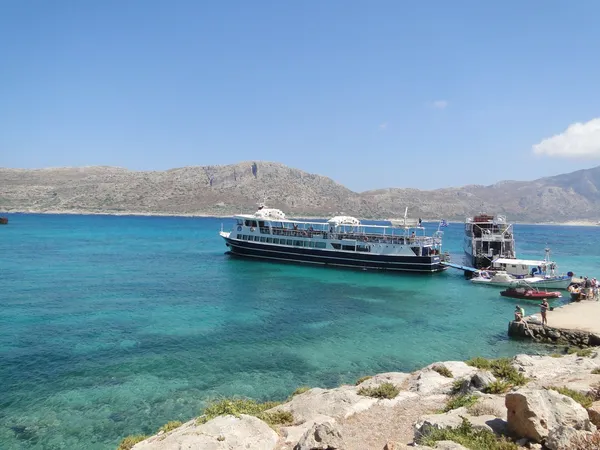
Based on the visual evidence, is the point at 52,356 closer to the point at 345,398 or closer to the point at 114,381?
the point at 114,381

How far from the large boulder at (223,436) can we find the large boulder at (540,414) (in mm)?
6252

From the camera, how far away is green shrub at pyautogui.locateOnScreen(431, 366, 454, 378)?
A: 18191 mm

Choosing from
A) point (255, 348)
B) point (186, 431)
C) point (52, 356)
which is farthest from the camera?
point (255, 348)

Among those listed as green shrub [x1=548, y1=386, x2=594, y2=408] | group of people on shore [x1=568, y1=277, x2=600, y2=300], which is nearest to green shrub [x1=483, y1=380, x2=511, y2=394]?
green shrub [x1=548, y1=386, x2=594, y2=408]

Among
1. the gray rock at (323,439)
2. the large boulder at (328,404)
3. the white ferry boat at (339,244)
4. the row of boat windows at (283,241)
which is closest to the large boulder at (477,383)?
the large boulder at (328,404)

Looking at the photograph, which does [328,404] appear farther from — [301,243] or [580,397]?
[301,243]

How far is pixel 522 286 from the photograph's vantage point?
49500mm

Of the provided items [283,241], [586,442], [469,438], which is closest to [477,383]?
[469,438]

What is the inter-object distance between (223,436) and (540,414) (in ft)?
25.7

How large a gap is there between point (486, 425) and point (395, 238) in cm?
5421

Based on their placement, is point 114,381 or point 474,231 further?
point 474,231

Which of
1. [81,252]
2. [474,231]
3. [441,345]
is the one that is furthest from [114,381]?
[81,252]

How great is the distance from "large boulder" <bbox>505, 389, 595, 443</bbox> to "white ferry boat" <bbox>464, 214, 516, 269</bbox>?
55.7 meters

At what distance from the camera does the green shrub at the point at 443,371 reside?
59.7ft
